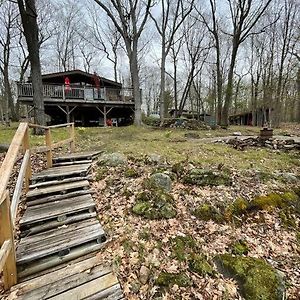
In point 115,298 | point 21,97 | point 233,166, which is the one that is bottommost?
point 115,298

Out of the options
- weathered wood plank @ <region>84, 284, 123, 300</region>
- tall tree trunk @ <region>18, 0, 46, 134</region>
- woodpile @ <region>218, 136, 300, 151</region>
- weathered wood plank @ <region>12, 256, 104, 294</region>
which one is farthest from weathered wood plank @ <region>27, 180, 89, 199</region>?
tall tree trunk @ <region>18, 0, 46, 134</region>

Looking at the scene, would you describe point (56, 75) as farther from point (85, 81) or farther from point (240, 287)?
point (240, 287)

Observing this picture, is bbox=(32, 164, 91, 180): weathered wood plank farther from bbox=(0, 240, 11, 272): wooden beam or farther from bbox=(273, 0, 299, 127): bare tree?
bbox=(273, 0, 299, 127): bare tree

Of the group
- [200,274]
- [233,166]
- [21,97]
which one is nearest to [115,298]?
[200,274]

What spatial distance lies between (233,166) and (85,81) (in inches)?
712

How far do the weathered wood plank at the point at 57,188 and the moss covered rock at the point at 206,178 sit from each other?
81.7 inches

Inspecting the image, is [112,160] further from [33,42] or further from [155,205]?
[33,42]

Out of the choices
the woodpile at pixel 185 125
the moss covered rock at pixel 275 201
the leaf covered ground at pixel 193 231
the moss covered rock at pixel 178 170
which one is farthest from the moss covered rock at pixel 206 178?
the woodpile at pixel 185 125

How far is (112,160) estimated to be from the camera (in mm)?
5418

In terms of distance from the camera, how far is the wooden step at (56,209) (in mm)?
3213

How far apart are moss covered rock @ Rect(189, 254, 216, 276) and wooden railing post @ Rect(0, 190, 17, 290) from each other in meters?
2.07

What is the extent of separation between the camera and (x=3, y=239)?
2229mm

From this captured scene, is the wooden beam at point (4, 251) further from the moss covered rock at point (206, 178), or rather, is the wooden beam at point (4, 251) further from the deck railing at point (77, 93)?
the deck railing at point (77, 93)

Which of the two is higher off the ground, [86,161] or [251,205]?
[86,161]
